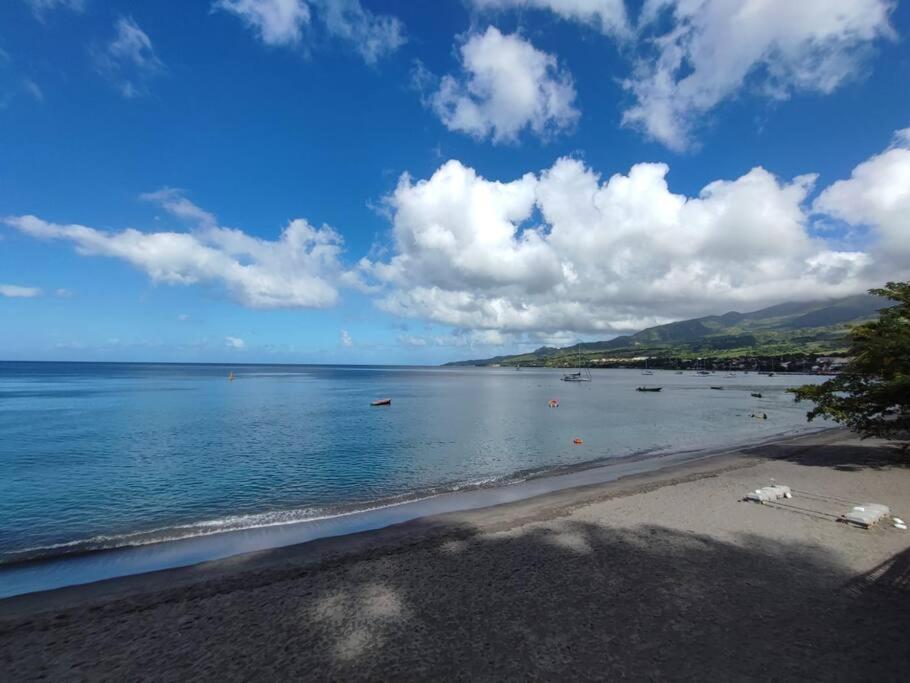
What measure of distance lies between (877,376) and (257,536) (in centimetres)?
2917

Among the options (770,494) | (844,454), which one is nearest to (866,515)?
(770,494)

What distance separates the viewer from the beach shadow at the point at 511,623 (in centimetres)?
→ 771

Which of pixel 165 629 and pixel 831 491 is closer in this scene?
pixel 165 629

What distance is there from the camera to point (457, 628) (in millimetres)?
8891

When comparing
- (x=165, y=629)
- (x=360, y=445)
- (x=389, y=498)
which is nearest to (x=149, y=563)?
(x=165, y=629)

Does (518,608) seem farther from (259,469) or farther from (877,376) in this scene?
(877,376)

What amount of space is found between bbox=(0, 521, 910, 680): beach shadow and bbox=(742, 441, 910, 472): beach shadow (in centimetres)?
1557

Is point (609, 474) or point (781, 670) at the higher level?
point (781, 670)

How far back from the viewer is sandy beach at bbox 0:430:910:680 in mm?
7812

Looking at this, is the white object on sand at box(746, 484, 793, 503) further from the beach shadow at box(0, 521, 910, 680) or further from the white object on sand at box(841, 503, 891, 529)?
the beach shadow at box(0, 521, 910, 680)

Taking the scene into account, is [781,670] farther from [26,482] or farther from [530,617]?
[26,482]

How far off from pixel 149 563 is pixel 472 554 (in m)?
10.4

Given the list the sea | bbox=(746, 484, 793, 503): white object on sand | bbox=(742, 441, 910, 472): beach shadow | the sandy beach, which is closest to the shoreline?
the sea

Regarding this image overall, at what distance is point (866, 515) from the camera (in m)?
13.8
